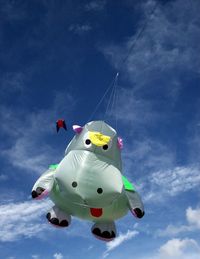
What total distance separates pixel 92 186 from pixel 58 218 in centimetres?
199

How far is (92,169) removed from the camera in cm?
1505

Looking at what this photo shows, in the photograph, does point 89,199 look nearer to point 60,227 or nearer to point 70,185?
point 70,185

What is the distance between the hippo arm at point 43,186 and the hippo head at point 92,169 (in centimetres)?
59

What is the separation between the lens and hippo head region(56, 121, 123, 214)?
48.1 feet

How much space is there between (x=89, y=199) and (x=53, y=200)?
6.13 ft

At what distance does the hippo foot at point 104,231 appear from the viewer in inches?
621

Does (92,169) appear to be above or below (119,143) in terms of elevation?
below

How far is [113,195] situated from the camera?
1480cm

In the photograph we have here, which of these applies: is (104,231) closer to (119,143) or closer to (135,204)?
(135,204)

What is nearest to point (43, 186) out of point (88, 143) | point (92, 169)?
point (92, 169)

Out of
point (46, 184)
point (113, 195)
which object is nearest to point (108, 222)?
point (113, 195)

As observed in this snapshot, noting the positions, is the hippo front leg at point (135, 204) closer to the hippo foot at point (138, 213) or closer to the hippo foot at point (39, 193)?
the hippo foot at point (138, 213)

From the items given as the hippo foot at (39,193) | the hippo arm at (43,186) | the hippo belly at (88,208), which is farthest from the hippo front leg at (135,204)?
the hippo foot at (39,193)

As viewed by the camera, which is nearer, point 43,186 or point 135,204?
point 43,186
